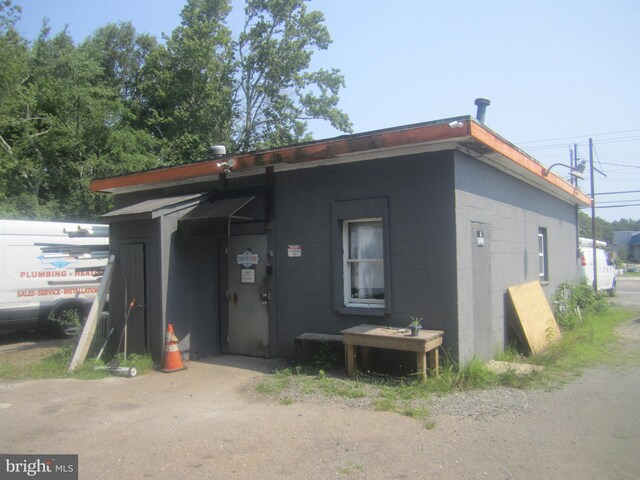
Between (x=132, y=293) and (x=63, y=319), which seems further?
(x=63, y=319)

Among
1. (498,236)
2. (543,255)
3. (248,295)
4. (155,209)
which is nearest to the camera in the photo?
(155,209)

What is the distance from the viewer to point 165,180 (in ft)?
32.6

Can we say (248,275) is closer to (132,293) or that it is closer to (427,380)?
(132,293)

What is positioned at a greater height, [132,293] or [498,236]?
[498,236]

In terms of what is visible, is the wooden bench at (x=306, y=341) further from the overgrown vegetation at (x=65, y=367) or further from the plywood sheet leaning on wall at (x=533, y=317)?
the plywood sheet leaning on wall at (x=533, y=317)

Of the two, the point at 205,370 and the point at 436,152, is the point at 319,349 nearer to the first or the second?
the point at 205,370

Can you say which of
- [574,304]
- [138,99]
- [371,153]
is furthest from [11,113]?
[574,304]

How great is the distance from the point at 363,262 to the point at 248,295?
7.68 feet

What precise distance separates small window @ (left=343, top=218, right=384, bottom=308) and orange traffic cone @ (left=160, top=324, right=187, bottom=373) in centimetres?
282

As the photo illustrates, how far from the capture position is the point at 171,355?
310 inches

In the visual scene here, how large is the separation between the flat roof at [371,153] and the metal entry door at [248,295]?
4.51ft

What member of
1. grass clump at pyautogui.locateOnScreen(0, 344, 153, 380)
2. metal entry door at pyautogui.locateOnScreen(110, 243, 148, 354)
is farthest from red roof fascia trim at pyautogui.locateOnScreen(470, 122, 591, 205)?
grass clump at pyautogui.locateOnScreen(0, 344, 153, 380)

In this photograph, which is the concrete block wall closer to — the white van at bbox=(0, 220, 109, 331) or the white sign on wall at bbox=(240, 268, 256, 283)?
the white sign on wall at bbox=(240, 268, 256, 283)

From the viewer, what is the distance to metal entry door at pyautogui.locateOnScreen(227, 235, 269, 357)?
29.0ft
